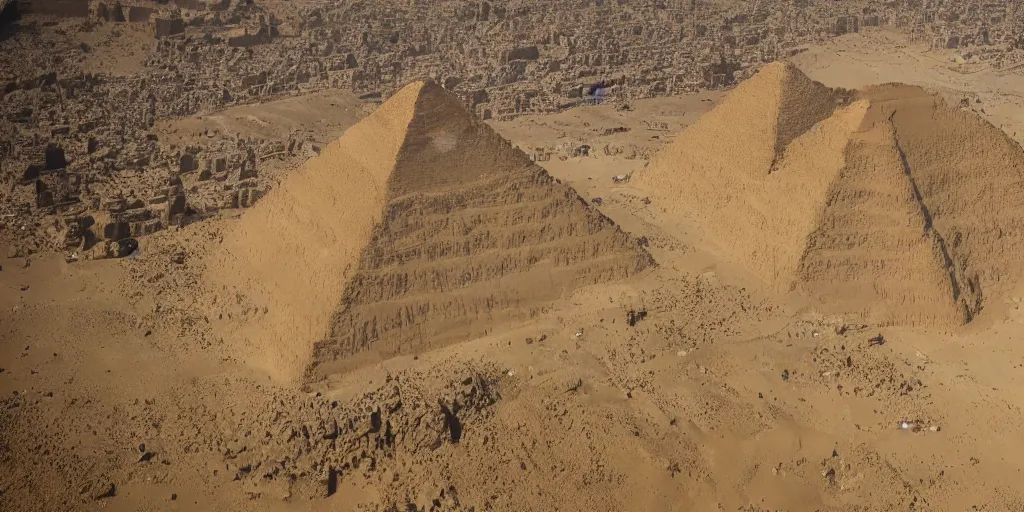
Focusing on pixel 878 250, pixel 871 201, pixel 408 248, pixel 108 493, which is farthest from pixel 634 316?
pixel 108 493

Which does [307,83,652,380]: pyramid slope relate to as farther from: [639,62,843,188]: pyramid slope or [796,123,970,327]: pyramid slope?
[639,62,843,188]: pyramid slope

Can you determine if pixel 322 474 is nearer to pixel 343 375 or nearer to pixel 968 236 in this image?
pixel 343 375

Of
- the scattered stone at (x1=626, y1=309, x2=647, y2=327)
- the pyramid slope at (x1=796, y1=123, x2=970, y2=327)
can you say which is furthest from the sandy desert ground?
the scattered stone at (x1=626, y1=309, x2=647, y2=327)

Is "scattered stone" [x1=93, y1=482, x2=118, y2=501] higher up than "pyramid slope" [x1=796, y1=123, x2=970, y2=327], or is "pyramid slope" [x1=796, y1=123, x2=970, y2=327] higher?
"pyramid slope" [x1=796, y1=123, x2=970, y2=327]

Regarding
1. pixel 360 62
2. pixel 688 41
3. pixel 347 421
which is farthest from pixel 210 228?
pixel 688 41

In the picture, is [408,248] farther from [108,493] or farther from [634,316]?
[108,493]

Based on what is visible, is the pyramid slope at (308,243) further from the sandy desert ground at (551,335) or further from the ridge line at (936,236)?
the ridge line at (936,236)
